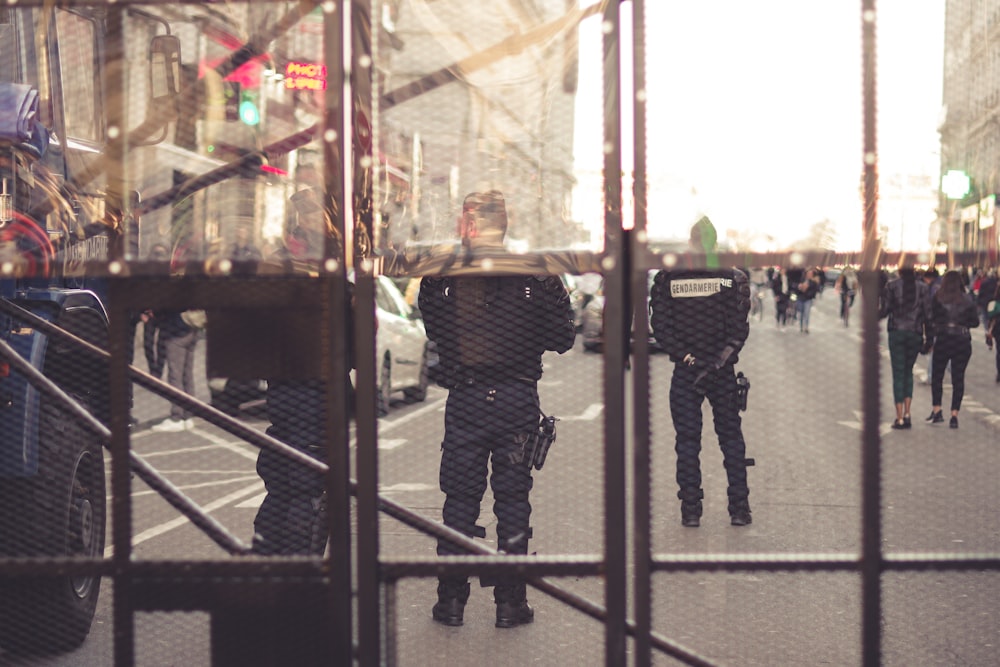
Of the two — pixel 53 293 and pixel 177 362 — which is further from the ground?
pixel 53 293

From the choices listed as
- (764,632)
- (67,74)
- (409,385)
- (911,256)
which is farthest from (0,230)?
(409,385)

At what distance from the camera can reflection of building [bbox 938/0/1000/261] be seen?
303 cm

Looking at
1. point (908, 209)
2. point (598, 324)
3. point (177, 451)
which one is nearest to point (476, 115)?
point (908, 209)

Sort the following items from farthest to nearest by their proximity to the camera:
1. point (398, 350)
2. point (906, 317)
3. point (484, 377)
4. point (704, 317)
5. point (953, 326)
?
point (398, 350), point (953, 326), point (906, 317), point (704, 317), point (484, 377)

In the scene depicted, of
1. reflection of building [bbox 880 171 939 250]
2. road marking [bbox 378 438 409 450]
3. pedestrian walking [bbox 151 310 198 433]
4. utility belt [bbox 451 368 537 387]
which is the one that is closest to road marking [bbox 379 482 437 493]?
road marking [bbox 378 438 409 450]

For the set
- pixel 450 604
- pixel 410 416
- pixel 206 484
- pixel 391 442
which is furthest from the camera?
pixel 410 416

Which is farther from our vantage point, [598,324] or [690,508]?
[690,508]

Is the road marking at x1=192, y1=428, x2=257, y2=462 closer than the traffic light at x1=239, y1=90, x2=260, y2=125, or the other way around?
the traffic light at x1=239, y1=90, x2=260, y2=125

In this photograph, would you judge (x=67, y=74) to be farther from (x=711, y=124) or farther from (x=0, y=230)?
(x=711, y=124)

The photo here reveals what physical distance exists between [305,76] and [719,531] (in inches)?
192

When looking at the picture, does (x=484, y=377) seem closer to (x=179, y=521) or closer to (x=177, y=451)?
(x=179, y=521)

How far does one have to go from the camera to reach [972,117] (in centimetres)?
311

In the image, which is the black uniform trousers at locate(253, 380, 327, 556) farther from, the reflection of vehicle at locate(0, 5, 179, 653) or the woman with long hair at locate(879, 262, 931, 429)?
the woman with long hair at locate(879, 262, 931, 429)

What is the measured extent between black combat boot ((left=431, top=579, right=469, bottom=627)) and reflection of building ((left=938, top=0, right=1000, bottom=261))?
2829mm
